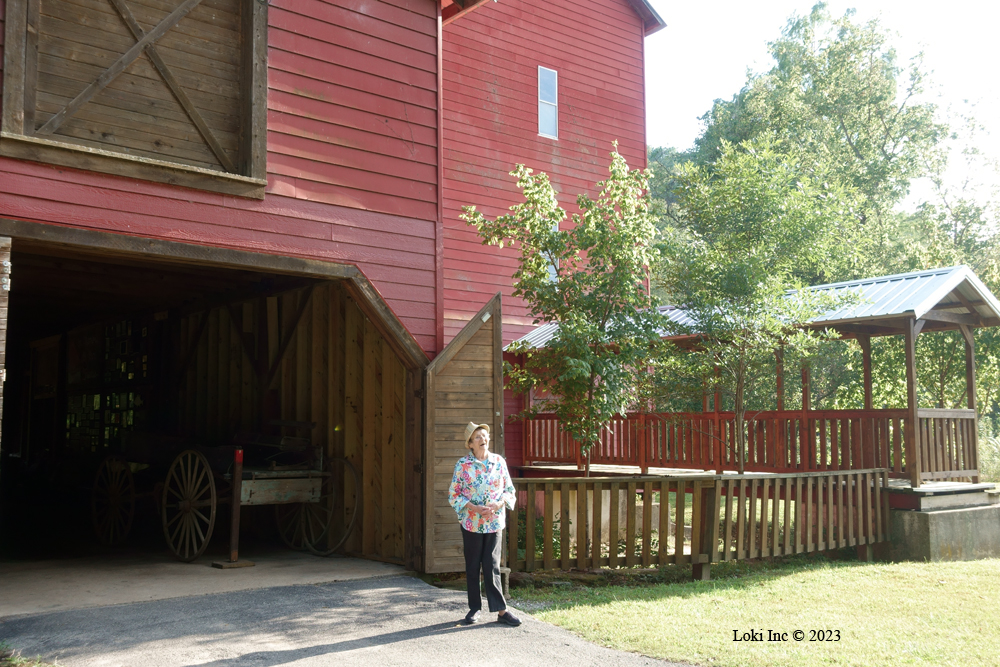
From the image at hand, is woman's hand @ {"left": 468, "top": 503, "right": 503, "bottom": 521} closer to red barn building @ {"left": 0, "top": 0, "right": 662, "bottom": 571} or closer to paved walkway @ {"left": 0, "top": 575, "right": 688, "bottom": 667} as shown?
paved walkway @ {"left": 0, "top": 575, "right": 688, "bottom": 667}

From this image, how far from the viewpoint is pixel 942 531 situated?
37.9ft

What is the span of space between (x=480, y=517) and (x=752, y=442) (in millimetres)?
7716

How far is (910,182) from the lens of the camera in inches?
1233

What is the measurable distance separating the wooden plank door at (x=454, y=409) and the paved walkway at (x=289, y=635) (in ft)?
3.06

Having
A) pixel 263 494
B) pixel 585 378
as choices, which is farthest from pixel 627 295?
pixel 263 494

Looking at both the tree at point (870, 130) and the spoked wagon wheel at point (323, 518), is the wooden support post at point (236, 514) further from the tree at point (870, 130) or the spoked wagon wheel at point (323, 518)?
the tree at point (870, 130)

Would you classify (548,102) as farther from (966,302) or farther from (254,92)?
(254,92)

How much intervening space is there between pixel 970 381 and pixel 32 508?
16676mm

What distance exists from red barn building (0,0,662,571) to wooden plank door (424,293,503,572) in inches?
0.9

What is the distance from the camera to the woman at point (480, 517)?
23.3 feet

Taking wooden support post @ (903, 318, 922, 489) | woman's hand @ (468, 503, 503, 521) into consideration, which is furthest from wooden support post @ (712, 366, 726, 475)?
woman's hand @ (468, 503, 503, 521)

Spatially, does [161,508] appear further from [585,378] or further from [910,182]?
[910,182]

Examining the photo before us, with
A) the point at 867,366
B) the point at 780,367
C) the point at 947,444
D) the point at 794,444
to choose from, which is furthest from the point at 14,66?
the point at 947,444

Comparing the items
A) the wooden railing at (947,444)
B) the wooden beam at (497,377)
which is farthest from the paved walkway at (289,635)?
the wooden railing at (947,444)
